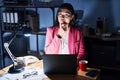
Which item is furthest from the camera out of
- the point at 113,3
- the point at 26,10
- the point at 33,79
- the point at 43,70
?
the point at 26,10

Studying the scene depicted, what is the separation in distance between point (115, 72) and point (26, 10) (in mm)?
1780

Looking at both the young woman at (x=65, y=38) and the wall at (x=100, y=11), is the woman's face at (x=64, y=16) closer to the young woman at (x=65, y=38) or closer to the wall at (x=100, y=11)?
the young woman at (x=65, y=38)

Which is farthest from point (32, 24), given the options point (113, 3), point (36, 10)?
point (113, 3)

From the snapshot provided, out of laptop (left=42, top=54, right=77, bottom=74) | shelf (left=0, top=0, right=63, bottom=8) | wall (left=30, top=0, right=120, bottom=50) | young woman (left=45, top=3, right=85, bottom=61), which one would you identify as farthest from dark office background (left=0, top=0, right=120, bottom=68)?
laptop (left=42, top=54, right=77, bottom=74)

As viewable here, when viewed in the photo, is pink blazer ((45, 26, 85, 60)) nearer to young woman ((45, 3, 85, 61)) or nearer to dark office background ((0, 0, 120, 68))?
young woman ((45, 3, 85, 61))

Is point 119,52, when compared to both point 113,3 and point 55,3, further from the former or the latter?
point 55,3

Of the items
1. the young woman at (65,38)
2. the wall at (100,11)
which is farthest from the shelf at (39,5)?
the young woman at (65,38)

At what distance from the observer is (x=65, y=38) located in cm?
261

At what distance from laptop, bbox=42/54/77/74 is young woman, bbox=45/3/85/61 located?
64 centimetres

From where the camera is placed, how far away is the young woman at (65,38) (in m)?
2.53

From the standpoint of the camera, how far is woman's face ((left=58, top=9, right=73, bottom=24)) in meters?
2.47

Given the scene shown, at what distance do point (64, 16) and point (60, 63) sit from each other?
0.79 meters

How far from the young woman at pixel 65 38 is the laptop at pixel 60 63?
2.11 feet

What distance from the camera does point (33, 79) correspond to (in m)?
1.82
